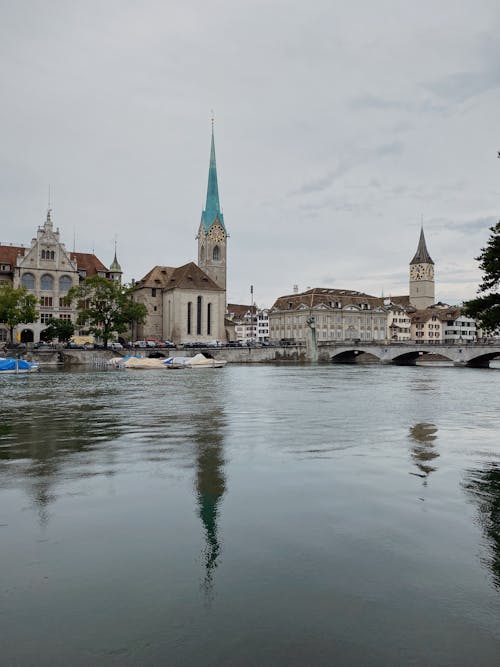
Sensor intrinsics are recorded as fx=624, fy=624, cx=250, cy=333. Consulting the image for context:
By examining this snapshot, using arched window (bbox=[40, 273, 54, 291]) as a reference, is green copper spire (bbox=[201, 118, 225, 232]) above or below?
above

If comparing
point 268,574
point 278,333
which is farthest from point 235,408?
point 278,333

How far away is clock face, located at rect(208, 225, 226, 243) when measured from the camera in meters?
126

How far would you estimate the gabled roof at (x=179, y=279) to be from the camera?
10412 cm

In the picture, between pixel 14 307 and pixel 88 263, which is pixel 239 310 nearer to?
pixel 88 263

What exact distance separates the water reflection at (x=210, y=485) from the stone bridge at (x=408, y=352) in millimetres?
→ 65465

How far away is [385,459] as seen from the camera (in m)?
13.7

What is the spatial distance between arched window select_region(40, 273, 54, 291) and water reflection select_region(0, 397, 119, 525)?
6535 cm

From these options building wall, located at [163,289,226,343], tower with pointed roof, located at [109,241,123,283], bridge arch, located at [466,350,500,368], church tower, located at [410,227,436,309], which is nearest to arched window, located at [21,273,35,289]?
tower with pointed roof, located at [109,241,123,283]

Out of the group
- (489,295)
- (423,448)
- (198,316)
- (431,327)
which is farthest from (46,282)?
(431,327)

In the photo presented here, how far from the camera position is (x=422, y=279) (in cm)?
18188

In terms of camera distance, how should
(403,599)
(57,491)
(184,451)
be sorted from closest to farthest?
1. (403,599)
2. (57,491)
3. (184,451)

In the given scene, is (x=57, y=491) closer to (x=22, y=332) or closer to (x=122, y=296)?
(x=122, y=296)

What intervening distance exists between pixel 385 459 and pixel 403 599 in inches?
307

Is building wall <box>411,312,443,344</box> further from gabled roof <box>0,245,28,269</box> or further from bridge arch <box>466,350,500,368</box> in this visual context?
gabled roof <box>0,245,28,269</box>
